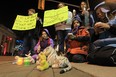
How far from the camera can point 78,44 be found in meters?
5.47

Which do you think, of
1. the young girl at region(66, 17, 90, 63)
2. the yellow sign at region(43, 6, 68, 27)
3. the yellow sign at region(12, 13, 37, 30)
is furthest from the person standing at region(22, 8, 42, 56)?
the young girl at region(66, 17, 90, 63)

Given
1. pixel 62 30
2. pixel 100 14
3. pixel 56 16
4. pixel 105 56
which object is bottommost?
pixel 105 56

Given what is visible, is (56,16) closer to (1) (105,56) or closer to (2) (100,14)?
(2) (100,14)

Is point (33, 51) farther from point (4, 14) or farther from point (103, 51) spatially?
point (4, 14)

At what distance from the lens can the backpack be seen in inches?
160

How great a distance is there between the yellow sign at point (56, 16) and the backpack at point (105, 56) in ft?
6.30

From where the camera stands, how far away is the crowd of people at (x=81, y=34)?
14.0 feet

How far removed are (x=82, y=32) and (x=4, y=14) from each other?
35.7ft

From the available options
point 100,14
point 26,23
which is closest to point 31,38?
→ point 26,23

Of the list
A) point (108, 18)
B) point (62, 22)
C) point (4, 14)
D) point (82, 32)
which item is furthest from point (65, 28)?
point (4, 14)

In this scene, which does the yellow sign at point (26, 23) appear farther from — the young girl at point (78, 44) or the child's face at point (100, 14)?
the child's face at point (100, 14)

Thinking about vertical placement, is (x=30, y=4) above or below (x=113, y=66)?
above

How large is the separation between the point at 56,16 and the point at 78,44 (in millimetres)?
1130

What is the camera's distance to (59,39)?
610cm
